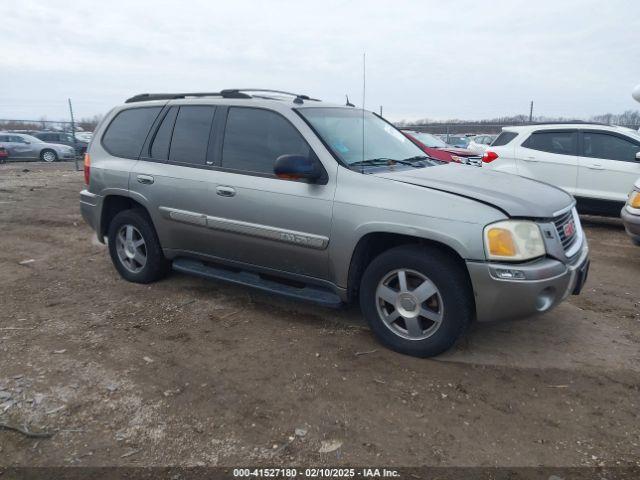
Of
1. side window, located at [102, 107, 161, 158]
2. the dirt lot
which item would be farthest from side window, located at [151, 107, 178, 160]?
the dirt lot

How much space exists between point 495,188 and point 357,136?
1253mm

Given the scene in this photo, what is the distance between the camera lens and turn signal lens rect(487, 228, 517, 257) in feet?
9.86

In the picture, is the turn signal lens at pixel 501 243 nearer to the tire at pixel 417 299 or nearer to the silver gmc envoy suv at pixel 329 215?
the silver gmc envoy suv at pixel 329 215

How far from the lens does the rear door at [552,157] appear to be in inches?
314

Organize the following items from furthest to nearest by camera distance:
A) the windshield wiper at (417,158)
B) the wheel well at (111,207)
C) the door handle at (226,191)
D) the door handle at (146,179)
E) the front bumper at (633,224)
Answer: the front bumper at (633,224) < the wheel well at (111,207) < the door handle at (146,179) < the windshield wiper at (417,158) < the door handle at (226,191)

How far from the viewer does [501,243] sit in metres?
3.01

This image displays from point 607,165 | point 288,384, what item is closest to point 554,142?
point 607,165

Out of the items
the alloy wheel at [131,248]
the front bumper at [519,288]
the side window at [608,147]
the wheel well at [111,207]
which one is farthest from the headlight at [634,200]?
the wheel well at [111,207]

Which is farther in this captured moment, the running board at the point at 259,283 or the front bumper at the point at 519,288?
the running board at the point at 259,283

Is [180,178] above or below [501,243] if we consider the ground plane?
above

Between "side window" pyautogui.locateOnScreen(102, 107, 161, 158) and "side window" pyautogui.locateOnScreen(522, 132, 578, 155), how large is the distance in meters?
6.26

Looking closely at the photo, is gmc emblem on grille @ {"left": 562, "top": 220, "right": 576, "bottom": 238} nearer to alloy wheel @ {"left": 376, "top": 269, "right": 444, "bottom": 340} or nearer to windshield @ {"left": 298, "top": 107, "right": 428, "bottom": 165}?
alloy wheel @ {"left": 376, "top": 269, "right": 444, "bottom": 340}

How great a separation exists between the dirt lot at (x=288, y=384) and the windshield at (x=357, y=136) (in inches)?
53.3

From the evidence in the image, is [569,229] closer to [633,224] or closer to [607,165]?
[633,224]
